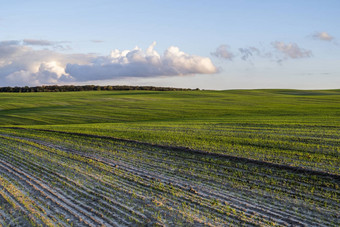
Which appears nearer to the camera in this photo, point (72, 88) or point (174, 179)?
point (174, 179)

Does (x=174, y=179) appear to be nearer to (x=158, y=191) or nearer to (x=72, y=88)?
(x=158, y=191)

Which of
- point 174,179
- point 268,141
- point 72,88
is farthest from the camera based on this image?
point 72,88

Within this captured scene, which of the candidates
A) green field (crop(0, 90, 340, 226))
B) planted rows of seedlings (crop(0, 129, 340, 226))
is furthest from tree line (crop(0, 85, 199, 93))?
planted rows of seedlings (crop(0, 129, 340, 226))

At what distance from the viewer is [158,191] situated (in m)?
11.6

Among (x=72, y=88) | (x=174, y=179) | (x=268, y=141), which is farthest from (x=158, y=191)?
(x=72, y=88)

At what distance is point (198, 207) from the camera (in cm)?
1014

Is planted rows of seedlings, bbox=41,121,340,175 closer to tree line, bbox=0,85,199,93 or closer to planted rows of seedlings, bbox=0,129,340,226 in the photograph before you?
planted rows of seedlings, bbox=0,129,340,226

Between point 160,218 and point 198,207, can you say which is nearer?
point 160,218

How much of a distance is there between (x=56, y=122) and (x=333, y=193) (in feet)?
111

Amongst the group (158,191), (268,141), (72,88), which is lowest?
(158,191)

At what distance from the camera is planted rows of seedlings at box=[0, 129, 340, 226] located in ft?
31.0

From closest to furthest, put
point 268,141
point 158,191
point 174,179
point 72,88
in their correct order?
1. point 158,191
2. point 174,179
3. point 268,141
4. point 72,88

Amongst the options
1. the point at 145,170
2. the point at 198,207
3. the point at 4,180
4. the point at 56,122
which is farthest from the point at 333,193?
the point at 56,122

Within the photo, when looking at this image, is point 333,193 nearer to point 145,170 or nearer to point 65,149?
point 145,170
